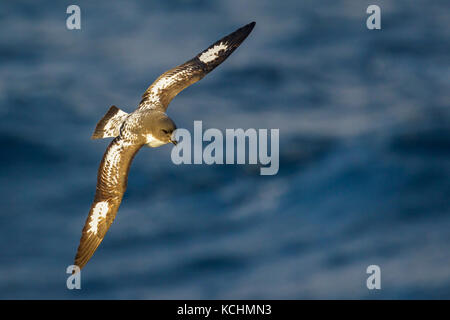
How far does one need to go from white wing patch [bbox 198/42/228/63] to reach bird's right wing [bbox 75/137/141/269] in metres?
3.06

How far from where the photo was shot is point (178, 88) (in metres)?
14.6

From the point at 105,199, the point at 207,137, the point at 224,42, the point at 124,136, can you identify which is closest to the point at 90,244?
the point at 105,199

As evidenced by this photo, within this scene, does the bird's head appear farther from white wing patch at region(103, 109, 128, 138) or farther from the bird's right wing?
white wing patch at region(103, 109, 128, 138)

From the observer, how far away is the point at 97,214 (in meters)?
13.2

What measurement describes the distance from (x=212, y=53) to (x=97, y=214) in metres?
4.30

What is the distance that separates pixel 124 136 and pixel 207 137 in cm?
829

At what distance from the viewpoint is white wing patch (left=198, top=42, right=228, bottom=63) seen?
1544cm

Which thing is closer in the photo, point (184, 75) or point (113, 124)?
point (113, 124)

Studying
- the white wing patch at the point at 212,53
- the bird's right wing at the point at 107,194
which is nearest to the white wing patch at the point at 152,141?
the bird's right wing at the point at 107,194

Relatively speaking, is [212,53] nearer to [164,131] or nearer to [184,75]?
[184,75]

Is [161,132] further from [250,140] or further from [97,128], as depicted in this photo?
[250,140]

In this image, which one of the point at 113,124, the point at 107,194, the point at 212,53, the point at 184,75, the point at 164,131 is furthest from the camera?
the point at 212,53

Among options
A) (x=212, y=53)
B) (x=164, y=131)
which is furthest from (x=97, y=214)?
(x=212, y=53)

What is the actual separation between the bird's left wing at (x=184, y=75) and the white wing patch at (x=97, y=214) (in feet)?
6.51
